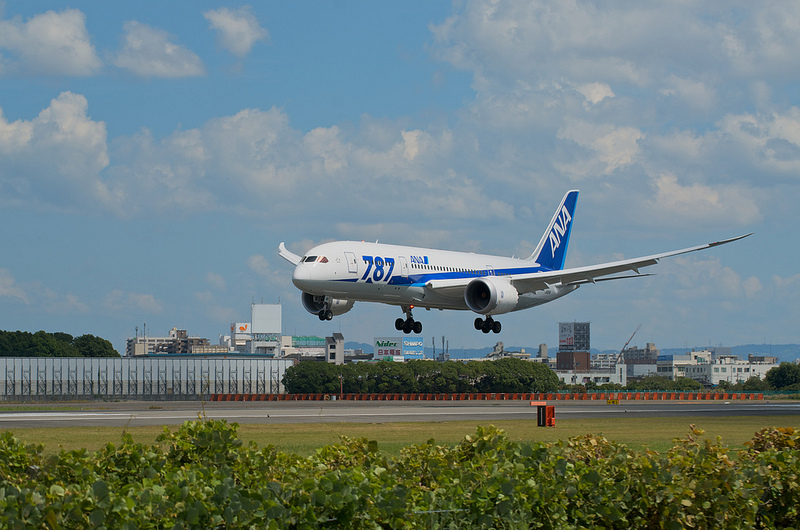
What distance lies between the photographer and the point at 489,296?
5688 centimetres

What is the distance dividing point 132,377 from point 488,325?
12144 cm

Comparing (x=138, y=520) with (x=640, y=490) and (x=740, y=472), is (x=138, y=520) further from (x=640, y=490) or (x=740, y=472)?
(x=740, y=472)

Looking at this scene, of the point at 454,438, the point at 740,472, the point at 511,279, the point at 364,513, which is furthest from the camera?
the point at 511,279

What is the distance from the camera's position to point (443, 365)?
536 ft

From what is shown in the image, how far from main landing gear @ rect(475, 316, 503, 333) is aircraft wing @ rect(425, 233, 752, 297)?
301cm

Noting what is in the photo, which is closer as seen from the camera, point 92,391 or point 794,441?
point 794,441

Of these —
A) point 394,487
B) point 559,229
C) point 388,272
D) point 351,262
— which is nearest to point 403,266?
point 388,272

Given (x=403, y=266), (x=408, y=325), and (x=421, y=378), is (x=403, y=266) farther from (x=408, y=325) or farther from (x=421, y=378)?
(x=421, y=378)

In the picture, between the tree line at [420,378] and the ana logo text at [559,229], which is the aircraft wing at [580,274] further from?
the tree line at [420,378]

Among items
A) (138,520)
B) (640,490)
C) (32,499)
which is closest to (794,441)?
(640,490)

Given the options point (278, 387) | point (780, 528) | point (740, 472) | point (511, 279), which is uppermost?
point (511, 279)

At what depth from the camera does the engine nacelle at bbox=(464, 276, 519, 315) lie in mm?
A: 56875

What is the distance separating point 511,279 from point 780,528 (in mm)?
48607

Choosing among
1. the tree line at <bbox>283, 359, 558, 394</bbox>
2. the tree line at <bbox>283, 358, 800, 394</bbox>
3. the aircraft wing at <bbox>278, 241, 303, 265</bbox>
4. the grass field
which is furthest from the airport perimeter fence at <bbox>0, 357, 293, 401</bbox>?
the grass field
